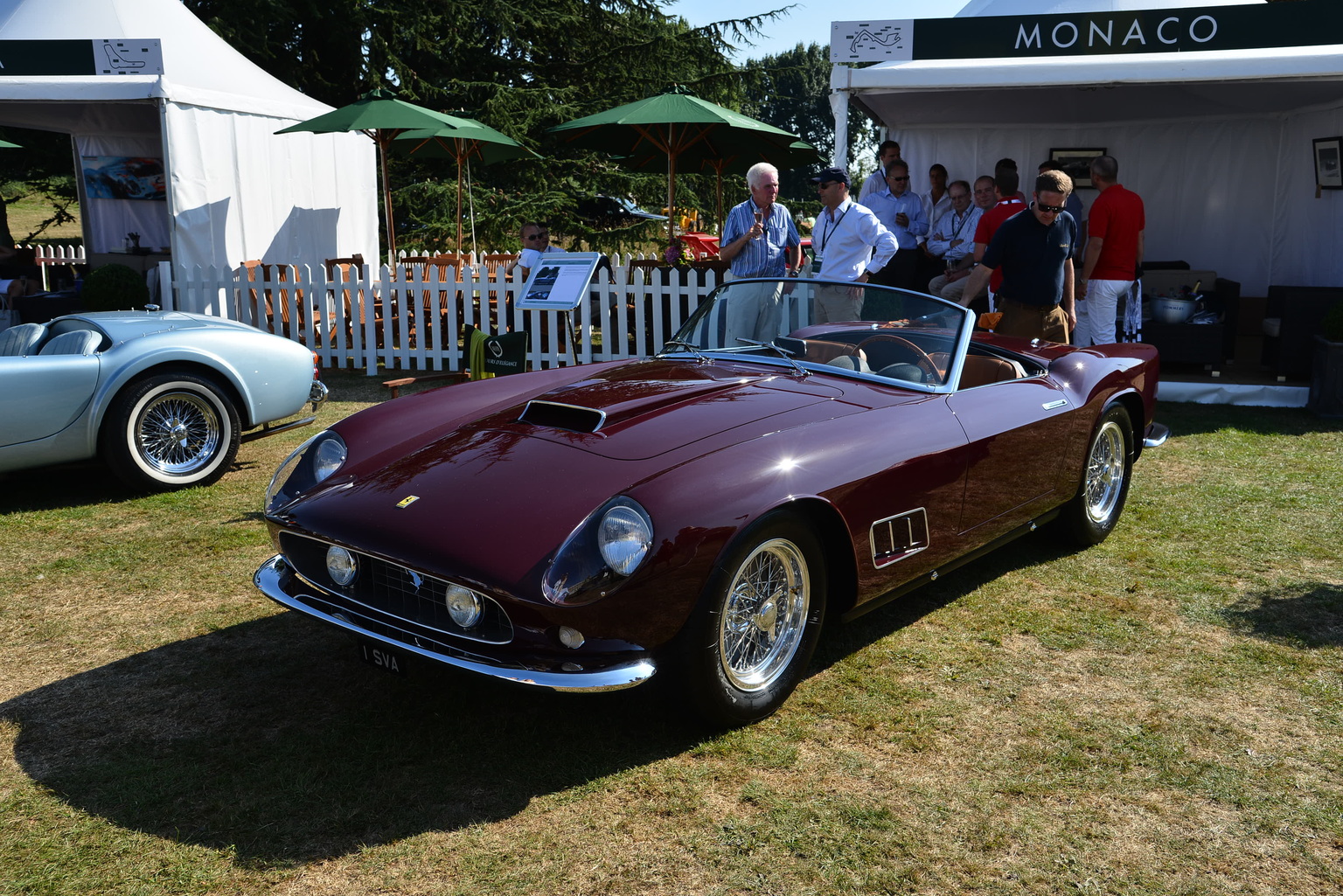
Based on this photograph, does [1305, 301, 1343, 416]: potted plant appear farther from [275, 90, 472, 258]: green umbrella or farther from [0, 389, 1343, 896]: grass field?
[275, 90, 472, 258]: green umbrella

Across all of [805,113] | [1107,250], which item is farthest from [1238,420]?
[805,113]

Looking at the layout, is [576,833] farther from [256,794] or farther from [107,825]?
[107,825]

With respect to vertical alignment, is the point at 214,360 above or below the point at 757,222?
below

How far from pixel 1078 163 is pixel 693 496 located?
11340 millimetres

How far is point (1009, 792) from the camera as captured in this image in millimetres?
3076

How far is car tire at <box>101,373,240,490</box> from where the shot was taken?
599cm

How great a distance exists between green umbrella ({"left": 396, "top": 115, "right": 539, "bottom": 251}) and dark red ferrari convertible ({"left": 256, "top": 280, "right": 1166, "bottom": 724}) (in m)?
9.27

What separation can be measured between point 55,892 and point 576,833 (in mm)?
1296

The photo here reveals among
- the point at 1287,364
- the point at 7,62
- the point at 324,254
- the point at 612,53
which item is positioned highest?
the point at 612,53

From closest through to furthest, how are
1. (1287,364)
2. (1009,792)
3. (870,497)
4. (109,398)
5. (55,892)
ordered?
(55,892), (1009,792), (870,497), (109,398), (1287,364)

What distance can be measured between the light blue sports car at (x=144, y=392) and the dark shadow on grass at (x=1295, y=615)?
17.9 feet

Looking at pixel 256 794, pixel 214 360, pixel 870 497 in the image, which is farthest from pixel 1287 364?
pixel 256 794

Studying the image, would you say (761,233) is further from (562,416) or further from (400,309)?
(562,416)

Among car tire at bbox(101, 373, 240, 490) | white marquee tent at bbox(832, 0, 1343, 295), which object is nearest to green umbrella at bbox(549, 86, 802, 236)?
white marquee tent at bbox(832, 0, 1343, 295)
